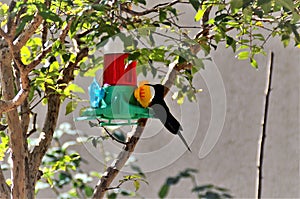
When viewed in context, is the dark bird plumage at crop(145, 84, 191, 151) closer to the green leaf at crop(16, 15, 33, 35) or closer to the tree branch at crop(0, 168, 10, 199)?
the green leaf at crop(16, 15, 33, 35)

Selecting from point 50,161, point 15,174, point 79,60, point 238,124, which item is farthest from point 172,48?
point 238,124

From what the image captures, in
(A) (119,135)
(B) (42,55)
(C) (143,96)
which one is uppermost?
(B) (42,55)

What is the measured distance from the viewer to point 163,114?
5.00 feet

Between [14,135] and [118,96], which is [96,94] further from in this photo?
[14,135]

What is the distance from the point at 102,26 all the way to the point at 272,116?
1799 mm

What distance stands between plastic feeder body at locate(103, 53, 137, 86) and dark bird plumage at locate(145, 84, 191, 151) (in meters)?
0.10

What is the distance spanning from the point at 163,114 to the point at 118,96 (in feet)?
0.43

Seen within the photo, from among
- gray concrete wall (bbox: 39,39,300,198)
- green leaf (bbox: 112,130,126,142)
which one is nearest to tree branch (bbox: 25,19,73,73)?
green leaf (bbox: 112,130,126,142)

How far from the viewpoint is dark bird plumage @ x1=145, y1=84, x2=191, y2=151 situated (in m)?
1.51

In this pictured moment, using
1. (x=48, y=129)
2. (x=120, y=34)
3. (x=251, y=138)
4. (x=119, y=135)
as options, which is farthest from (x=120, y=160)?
(x=251, y=138)

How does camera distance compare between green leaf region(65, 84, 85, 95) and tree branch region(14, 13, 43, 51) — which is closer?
tree branch region(14, 13, 43, 51)

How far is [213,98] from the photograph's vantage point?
1.48 m

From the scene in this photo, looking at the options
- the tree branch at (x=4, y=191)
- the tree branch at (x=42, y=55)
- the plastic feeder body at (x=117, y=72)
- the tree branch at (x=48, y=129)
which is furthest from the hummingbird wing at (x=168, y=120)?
the tree branch at (x=4, y=191)

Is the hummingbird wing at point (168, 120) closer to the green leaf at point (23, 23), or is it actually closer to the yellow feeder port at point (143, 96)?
the yellow feeder port at point (143, 96)
